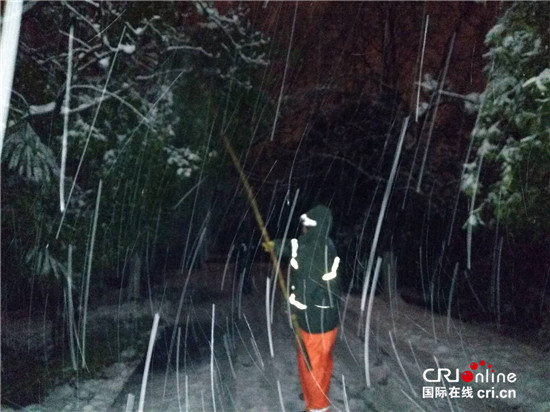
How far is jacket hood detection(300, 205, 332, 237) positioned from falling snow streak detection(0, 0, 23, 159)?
353 centimetres

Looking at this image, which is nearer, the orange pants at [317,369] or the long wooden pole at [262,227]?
the orange pants at [317,369]

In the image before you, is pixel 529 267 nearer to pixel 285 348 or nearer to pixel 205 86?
pixel 285 348

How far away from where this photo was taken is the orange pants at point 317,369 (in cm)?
630

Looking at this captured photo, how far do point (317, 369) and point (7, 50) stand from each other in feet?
16.8

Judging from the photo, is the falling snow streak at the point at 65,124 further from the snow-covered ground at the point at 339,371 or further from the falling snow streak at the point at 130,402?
the falling snow streak at the point at 130,402

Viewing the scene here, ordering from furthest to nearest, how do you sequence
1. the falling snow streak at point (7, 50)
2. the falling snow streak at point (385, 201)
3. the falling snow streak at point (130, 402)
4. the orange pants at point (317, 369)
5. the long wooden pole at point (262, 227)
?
the falling snow streak at point (385, 201)
the falling snow streak at point (130, 402)
the falling snow streak at point (7, 50)
the long wooden pole at point (262, 227)
the orange pants at point (317, 369)

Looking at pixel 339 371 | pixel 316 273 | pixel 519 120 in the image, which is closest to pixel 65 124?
pixel 316 273

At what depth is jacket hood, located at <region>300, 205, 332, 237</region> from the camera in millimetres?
6359

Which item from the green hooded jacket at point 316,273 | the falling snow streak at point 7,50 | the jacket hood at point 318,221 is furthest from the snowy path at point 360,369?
the falling snow streak at point 7,50

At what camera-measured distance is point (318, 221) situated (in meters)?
6.36

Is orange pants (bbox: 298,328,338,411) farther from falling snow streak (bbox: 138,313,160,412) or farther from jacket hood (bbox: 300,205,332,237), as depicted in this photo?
falling snow streak (bbox: 138,313,160,412)

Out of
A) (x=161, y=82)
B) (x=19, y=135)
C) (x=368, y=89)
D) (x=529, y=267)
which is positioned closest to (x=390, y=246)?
(x=368, y=89)

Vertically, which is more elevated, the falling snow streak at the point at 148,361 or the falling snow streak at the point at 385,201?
the falling snow streak at the point at 385,201

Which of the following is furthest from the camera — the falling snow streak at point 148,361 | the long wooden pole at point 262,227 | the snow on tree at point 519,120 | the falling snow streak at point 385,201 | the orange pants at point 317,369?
the falling snow streak at point 385,201
